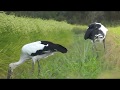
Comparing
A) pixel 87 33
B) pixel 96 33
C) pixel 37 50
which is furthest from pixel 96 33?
pixel 37 50

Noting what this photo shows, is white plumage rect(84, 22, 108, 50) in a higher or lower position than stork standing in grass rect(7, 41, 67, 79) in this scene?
higher

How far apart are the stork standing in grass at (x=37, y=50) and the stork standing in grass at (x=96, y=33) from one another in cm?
→ 34

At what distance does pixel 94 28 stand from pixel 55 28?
459 millimetres

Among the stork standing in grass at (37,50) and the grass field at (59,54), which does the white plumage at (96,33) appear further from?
the stork standing in grass at (37,50)

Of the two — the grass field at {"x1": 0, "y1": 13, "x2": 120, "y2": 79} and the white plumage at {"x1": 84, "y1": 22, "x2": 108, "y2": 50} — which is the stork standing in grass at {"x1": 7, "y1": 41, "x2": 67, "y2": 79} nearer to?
the grass field at {"x1": 0, "y1": 13, "x2": 120, "y2": 79}

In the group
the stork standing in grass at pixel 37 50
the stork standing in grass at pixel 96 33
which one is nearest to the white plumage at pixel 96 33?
the stork standing in grass at pixel 96 33

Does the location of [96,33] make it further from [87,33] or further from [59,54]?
Answer: [59,54]

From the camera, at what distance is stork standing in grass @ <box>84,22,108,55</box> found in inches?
181

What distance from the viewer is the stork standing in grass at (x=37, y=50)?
4.47m

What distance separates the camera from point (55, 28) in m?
4.74

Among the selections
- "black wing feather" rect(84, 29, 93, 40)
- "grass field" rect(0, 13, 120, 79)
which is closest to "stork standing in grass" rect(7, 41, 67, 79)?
"grass field" rect(0, 13, 120, 79)

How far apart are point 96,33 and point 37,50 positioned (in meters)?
0.70

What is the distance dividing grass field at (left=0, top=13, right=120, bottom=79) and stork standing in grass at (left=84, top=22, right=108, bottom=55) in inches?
2.2
